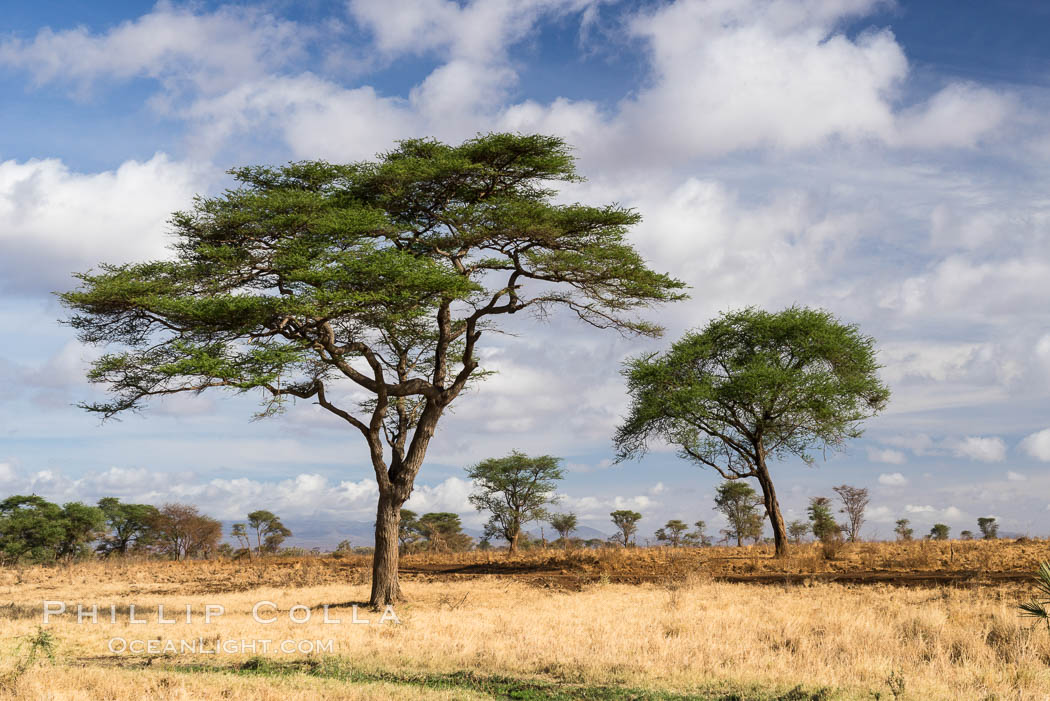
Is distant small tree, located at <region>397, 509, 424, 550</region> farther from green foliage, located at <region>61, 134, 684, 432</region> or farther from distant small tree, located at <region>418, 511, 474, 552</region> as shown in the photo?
green foliage, located at <region>61, 134, 684, 432</region>

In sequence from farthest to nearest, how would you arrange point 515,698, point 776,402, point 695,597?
point 776,402 → point 695,597 → point 515,698

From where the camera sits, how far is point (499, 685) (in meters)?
9.82

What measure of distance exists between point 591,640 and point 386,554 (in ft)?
28.5

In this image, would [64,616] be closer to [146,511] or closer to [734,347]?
[734,347]

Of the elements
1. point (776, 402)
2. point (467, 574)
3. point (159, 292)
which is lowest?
point (467, 574)

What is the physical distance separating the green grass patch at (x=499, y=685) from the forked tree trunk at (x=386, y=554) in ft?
26.1

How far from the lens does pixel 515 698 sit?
920 cm

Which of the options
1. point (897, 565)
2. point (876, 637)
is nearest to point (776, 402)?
point (897, 565)

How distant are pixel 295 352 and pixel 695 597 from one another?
11.0 metres

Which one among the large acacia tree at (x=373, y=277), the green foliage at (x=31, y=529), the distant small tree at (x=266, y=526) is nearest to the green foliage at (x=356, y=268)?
the large acacia tree at (x=373, y=277)

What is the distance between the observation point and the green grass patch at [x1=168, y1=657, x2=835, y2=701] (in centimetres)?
909

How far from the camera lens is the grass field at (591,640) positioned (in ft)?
30.7

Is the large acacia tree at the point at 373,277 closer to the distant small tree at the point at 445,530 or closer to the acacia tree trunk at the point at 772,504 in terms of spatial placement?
the acacia tree trunk at the point at 772,504

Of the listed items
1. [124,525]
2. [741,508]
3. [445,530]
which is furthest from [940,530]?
[124,525]
